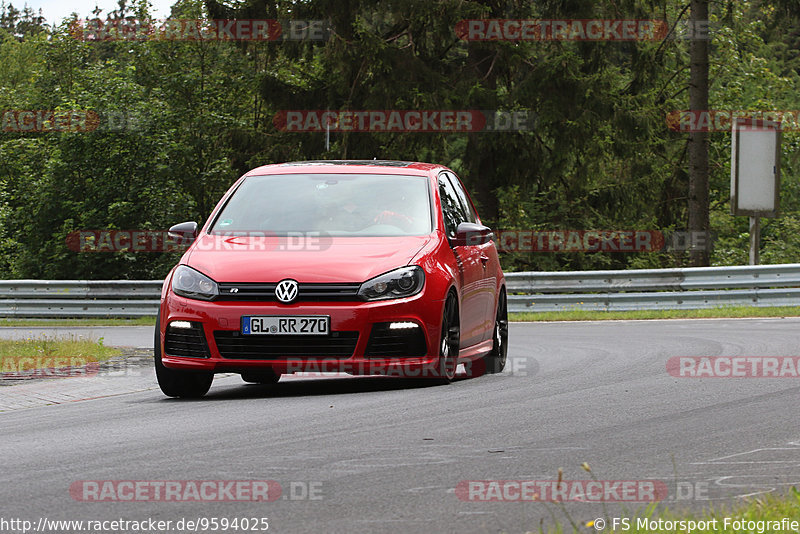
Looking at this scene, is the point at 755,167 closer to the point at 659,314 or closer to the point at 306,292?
the point at 659,314

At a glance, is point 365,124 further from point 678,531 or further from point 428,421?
point 678,531

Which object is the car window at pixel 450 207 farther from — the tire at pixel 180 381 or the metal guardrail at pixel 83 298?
the metal guardrail at pixel 83 298

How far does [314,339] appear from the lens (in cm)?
870

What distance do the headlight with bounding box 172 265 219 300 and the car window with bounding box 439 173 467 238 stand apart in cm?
209

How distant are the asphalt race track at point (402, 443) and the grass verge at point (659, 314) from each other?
10.3 m

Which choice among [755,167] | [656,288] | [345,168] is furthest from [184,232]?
[755,167]

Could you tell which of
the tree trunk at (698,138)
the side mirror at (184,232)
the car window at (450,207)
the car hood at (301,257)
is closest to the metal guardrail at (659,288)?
the tree trunk at (698,138)

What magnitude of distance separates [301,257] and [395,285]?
70cm

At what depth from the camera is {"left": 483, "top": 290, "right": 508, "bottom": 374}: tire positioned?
11281 millimetres

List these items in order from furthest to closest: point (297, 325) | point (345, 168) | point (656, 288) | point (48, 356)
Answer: point (656, 288) → point (48, 356) → point (345, 168) → point (297, 325)

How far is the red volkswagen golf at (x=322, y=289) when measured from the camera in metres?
8.72

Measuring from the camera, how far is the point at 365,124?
31312mm

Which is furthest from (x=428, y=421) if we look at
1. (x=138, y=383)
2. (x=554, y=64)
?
(x=554, y=64)

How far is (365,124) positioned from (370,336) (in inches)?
902
